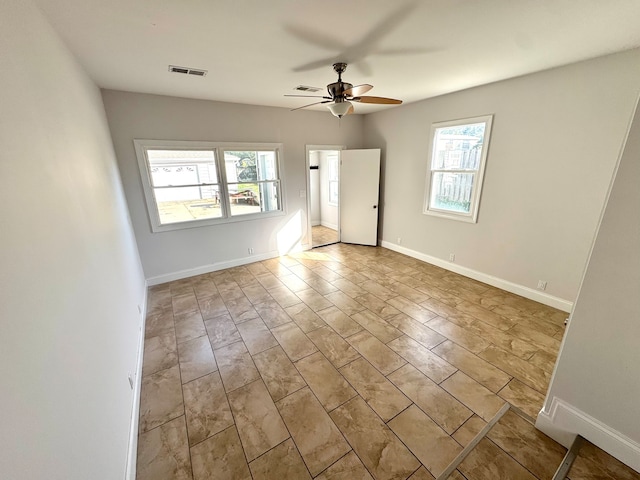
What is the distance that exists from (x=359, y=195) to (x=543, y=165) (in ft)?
10.0

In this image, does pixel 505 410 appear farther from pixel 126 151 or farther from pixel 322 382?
pixel 126 151

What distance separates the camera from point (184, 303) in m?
3.49

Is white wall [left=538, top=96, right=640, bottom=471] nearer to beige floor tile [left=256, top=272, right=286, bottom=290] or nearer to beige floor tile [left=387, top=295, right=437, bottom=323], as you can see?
beige floor tile [left=387, top=295, right=437, bottom=323]

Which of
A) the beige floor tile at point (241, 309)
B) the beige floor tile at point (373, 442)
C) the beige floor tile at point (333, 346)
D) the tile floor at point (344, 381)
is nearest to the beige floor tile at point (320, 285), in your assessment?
→ the tile floor at point (344, 381)

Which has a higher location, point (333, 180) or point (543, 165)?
point (543, 165)

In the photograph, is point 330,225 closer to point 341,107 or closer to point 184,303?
point 184,303

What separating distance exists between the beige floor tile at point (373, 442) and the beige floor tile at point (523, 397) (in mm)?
979

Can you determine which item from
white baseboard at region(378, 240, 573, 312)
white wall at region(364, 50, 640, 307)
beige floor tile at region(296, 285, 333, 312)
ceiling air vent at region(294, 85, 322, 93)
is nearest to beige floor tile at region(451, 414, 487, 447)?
beige floor tile at region(296, 285, 333, 312)

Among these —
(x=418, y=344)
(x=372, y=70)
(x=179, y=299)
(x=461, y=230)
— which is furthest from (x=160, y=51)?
(x=461, y=230)

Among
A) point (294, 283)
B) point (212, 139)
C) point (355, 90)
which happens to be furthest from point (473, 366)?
point (212, 139)

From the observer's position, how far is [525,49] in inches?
91.3

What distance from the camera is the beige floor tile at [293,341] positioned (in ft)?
8.31

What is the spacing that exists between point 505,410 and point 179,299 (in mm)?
3757

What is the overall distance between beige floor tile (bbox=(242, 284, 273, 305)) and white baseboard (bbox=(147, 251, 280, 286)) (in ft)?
3.03
